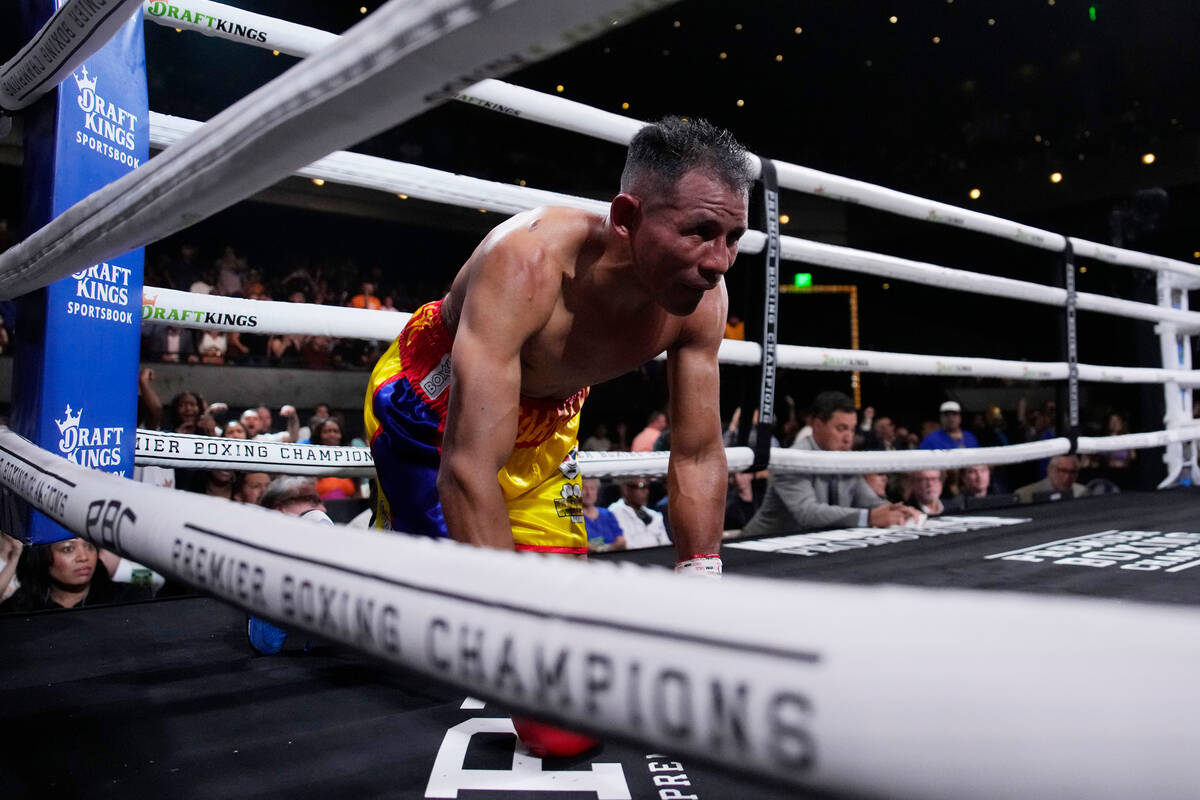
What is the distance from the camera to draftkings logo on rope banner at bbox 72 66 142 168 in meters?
1.36

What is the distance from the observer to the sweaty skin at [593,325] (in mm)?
1094

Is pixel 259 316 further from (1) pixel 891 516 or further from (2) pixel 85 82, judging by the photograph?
(1) pixel 891 516

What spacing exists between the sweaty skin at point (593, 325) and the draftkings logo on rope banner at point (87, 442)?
620 millimetres

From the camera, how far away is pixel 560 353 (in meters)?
1.29

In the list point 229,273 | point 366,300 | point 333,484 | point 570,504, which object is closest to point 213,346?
point 229,273

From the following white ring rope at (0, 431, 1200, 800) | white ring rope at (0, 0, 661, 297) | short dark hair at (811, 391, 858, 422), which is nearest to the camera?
white ring rope at (0, 431, 1200, 800)

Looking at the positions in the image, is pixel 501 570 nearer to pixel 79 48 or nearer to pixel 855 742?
pixel 855 742

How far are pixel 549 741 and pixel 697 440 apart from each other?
0.56 m

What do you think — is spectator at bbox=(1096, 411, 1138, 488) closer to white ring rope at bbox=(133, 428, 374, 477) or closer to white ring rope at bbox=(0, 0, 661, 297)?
white ring rope at bbox=(133, 428, 374, 477)

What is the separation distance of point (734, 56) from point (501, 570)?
8.84 metres

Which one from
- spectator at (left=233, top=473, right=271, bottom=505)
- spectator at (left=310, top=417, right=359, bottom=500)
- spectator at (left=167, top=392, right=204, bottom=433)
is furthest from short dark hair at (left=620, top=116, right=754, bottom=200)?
spectator at (left=167, top=392, right=204, bottom=433)

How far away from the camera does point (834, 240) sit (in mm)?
10500

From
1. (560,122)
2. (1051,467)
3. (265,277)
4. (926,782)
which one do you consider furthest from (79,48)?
(265,277)

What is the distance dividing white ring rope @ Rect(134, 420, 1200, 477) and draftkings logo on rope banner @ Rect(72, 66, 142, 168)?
0.51 m
